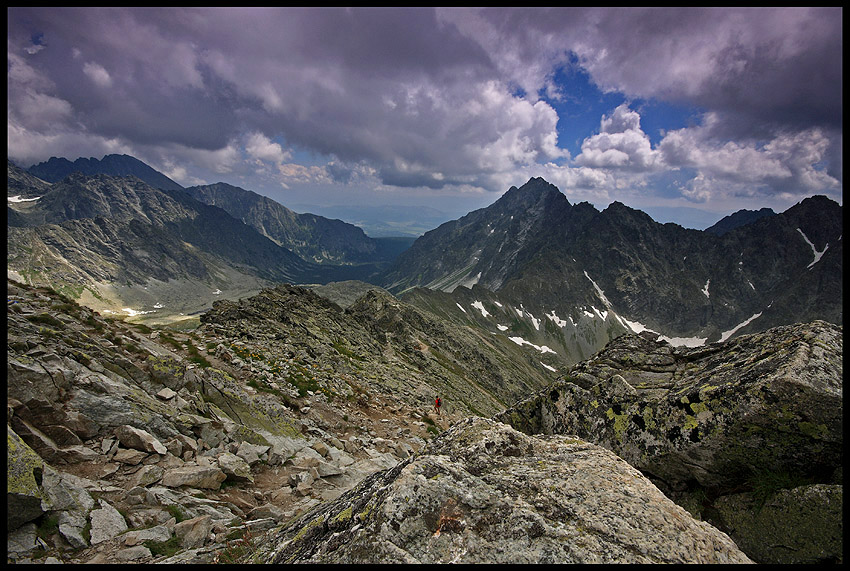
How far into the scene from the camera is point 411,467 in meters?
6.77

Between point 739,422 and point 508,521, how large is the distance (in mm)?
5841

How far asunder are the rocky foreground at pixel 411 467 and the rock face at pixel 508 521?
3cm

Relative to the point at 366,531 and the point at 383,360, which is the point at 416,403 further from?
the point at 366,531

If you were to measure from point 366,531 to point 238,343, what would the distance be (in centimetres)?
3241

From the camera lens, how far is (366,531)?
220 inches

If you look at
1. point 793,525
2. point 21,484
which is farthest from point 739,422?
point 21,484

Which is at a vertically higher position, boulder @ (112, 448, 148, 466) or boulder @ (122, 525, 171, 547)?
boulder @ (122, 525, 171, 547)

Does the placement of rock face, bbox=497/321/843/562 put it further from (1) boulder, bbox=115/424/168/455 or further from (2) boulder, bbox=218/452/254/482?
(1) boulder, bbox=115/424/168/455

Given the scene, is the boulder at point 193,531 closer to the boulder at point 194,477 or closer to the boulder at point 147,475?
the boulder at point 194,477

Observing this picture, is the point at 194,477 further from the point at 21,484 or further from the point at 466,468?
the point at 466,468

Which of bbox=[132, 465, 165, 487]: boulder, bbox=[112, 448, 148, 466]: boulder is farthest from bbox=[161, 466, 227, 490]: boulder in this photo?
bbox=[112, 448, 148, 466]: boulder

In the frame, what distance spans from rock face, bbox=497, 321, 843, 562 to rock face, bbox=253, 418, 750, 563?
226cm

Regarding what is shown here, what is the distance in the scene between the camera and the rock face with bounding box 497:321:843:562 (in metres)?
7.07

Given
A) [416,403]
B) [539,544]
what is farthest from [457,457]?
[416,403]
